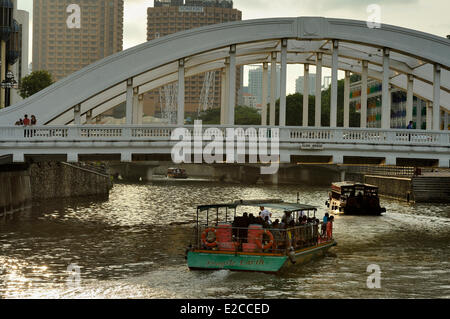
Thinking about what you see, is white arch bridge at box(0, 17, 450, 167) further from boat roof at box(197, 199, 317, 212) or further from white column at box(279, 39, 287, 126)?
boat roof at box(197, 199, 317, 212)

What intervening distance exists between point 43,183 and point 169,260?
90.9ft

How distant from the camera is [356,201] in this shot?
5262 cm

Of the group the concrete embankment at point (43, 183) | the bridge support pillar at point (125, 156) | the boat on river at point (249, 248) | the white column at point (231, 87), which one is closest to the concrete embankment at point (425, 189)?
the concrete embankment at point (43, 183)

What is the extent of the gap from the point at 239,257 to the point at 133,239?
11.3 metres

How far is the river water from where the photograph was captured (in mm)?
25562

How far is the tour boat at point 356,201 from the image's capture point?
52406 mm

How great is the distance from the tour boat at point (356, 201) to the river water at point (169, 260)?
1.25 metres

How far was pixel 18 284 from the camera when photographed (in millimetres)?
25969

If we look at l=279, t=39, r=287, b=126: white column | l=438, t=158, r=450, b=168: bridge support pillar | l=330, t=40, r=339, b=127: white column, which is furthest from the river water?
l=279, t=39, r=287, b=126: white column

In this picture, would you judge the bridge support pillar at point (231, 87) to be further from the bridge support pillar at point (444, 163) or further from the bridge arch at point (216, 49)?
the bridge support pillar at point (444, 163)

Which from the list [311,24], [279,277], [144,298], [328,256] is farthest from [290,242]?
[311,24]

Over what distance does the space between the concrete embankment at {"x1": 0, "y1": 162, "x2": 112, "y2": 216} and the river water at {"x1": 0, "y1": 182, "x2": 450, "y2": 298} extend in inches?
51.5

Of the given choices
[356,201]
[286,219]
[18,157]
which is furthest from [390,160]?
[18,157]
